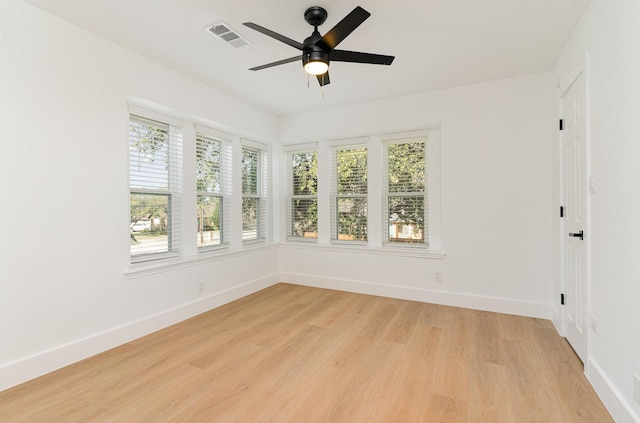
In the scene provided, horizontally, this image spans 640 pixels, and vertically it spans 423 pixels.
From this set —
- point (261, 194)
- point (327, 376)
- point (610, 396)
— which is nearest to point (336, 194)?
point (261, 194)

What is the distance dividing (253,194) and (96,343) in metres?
2.77

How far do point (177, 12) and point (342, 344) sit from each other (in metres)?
3.18

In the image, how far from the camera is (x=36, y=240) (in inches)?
90.7

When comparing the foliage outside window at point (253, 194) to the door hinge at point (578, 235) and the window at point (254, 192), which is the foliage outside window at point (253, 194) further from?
the door hinge at point (578, 235)

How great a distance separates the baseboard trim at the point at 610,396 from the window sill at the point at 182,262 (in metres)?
3.81

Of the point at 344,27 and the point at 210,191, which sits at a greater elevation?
the point at 344,27

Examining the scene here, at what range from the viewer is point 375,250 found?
438 centimetres

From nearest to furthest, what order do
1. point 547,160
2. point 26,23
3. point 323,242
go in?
point 26,23 → point 547,160 → point 323,242

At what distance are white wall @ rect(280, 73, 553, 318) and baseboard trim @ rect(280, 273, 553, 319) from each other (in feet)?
0.04

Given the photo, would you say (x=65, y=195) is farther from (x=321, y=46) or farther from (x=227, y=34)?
(x=321, y=46)

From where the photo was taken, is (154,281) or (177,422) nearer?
(177,422)

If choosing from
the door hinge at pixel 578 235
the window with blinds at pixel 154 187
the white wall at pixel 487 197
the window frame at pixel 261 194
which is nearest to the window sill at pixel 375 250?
the white wall at pixel 487 197

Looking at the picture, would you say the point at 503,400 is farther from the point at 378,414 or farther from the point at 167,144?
the point at 167,144

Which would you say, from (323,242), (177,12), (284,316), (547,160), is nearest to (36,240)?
(177,12)
